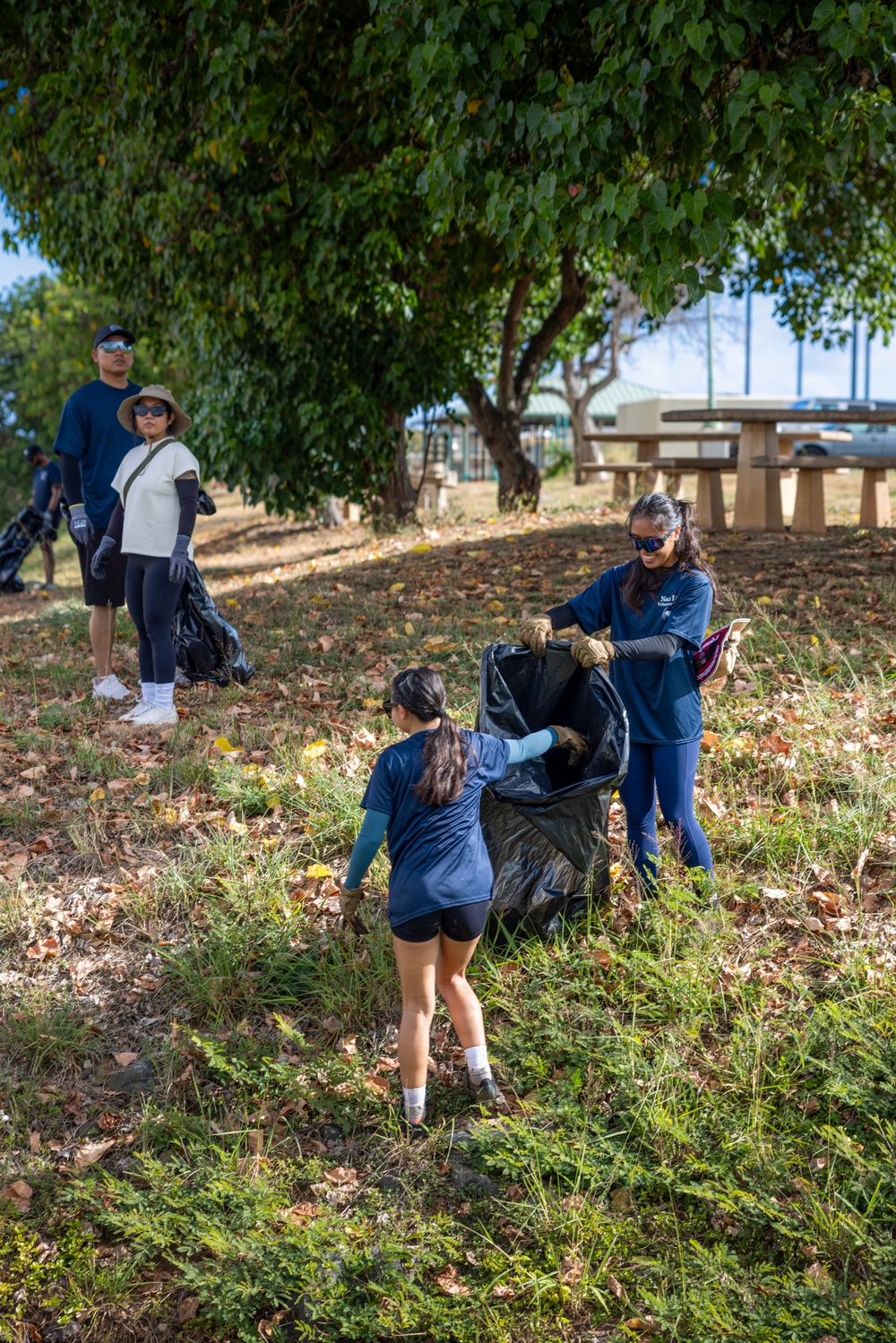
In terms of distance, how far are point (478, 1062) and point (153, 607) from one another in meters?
3.26

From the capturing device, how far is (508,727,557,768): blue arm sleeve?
3.31 meters

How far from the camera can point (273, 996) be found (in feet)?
13.0

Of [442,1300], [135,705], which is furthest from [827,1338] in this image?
[135,705]

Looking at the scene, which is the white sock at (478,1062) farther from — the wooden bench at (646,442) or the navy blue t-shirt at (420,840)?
the wooden bench at (646,442)

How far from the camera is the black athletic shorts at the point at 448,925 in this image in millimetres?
3053

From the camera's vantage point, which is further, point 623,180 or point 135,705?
point 135,705

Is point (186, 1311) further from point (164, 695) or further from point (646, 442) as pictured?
point (646, 442)

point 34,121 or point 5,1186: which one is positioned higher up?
point 34,121

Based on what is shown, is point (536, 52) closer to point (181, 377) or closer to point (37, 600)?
point (37, 600)

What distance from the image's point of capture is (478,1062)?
10.8ft

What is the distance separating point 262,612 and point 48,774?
10.3ft

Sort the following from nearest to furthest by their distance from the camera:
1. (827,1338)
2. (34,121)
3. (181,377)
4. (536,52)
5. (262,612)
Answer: (827,1338)
(536,52)
(262,612)
(34,121)
(181,377)

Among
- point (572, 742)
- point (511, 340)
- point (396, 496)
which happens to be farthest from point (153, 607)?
point (511, 340)

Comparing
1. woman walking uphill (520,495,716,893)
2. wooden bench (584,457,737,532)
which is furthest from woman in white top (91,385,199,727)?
wooden bench (584,457,737,532)
